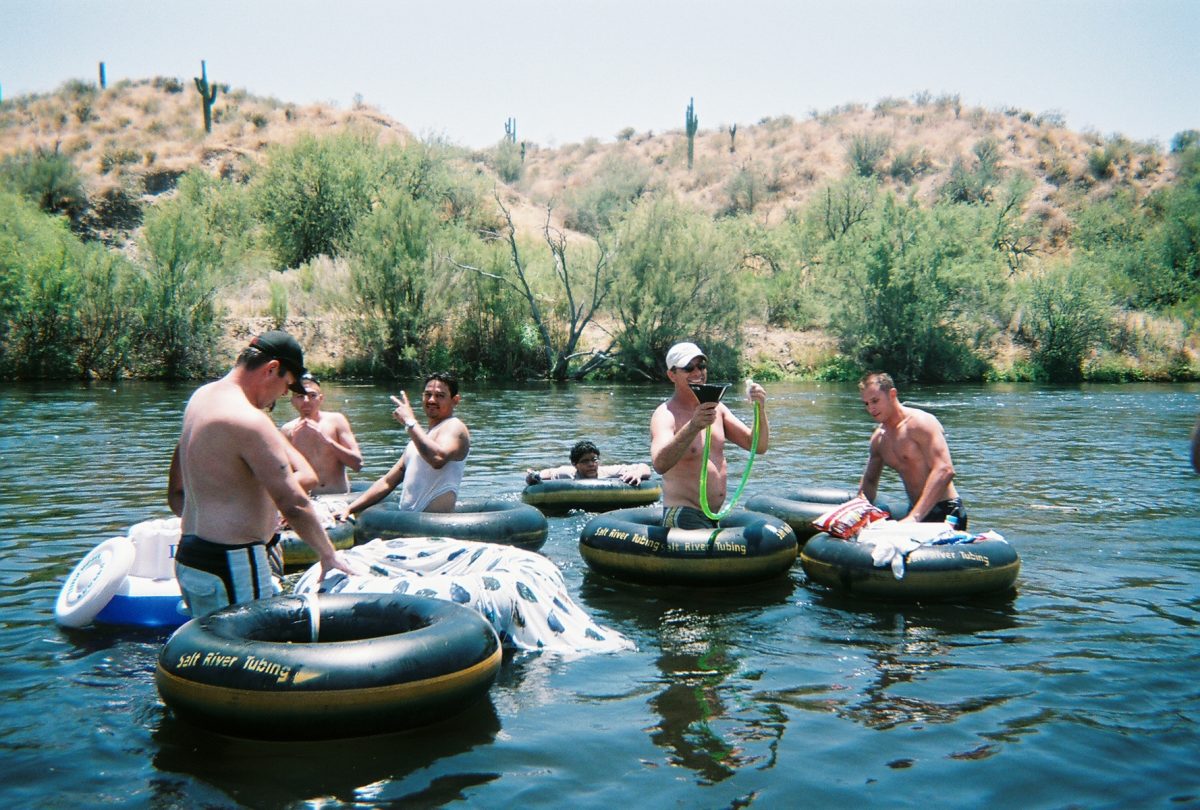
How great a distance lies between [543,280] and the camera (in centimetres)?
3500

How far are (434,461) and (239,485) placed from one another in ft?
10.1

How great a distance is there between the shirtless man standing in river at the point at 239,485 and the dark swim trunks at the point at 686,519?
125 inches

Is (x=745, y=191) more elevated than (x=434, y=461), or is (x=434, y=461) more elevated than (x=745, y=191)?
(x=745, y=191)

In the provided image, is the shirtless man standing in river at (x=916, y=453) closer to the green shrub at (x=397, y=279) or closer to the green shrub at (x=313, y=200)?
the green shrub at (x=397, y=279)

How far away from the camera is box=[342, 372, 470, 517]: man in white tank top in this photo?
7.85 metres

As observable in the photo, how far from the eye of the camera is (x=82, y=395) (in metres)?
25.0

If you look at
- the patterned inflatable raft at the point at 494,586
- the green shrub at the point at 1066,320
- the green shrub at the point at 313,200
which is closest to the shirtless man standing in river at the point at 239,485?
the patterned inflatable raft at the point at 494,586

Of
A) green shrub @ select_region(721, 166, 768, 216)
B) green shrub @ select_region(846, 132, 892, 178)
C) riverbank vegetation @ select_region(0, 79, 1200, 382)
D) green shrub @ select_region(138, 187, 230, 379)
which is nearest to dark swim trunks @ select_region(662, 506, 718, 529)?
riverbank vegetation @ select_region(0, 79, 1200, 382)

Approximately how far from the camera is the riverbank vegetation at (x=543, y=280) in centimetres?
3111

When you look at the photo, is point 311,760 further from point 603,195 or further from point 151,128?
point 151,128

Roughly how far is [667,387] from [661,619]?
82.7 feet

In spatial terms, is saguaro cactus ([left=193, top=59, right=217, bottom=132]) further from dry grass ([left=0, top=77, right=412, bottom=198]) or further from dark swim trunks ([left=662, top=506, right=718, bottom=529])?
dark swim trunks ([left=662, top=506, right=718, bottom=529])

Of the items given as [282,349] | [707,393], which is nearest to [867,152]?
[707,393]

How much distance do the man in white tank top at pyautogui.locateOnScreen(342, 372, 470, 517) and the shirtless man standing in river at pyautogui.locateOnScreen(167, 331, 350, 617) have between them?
2.74 m
